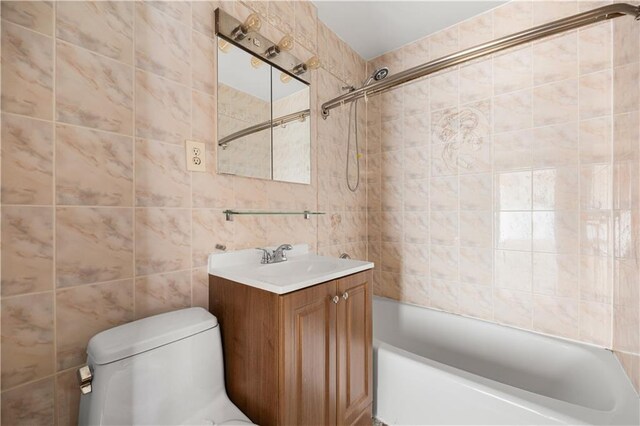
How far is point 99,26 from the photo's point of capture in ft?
2.88

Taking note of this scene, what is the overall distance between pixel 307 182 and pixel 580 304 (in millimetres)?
1691

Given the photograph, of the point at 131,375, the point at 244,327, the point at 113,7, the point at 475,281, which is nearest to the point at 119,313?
the point at 131,375

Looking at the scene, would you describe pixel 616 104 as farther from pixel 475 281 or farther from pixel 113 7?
pixel 113 7

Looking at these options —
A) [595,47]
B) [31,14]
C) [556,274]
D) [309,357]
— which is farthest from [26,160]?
[595,47]

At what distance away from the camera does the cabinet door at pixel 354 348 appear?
1124 mm

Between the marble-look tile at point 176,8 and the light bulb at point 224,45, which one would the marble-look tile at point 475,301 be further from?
the marble-look tile at point 176,8

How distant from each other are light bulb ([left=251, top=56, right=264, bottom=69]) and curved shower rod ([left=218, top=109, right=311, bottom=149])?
27 cm

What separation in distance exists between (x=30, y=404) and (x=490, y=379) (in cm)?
194

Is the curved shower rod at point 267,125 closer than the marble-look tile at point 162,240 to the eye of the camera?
No

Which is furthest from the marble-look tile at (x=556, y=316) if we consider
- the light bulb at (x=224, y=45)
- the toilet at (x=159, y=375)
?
the light bulb at (x=224, y=45)

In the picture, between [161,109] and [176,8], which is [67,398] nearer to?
[161,109]

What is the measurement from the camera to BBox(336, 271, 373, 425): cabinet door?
3.69 feet

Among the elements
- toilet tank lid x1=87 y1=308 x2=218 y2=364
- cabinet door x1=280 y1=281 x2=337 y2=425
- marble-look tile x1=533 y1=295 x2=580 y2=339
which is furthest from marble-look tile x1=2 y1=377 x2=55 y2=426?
marble-look tile x1=533 y1=295 x2=580 y2=339

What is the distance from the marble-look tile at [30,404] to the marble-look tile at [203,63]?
1135 millimetres
